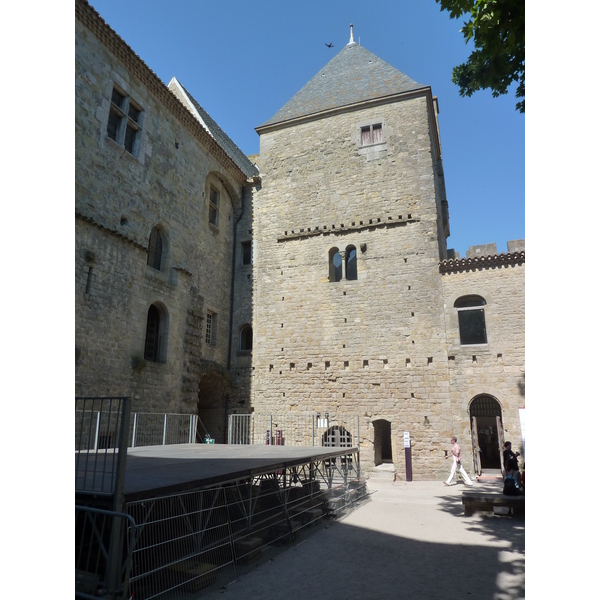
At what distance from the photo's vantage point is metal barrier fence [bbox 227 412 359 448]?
12930mm

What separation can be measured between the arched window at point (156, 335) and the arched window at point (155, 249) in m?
1.26

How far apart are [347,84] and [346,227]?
6290 mm

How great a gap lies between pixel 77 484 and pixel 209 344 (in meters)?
11.0

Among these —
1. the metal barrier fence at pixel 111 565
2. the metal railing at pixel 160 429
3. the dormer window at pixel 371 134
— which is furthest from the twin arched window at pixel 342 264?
the metal barrier fence at pixel 111 565

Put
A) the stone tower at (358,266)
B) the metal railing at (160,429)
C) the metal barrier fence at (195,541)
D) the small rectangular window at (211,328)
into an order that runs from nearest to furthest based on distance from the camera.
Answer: the metal barrier fence at (195,541)
the metal railing at (160,429)
the stone tower at (358,266)
the small rectangular window at (211,328)

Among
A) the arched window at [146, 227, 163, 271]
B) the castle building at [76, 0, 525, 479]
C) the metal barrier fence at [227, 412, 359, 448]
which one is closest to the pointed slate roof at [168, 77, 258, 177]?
the castle building at [76, 0, 525, 479]

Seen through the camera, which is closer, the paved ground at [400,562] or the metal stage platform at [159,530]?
the metal stage platform at [159,530]

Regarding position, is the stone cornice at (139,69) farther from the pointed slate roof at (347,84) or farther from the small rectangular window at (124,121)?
the pointed slate roof at (347,84)

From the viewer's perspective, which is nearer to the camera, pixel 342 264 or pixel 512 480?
pixel 512 480

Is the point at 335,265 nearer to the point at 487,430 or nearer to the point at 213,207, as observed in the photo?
the point at 213,207

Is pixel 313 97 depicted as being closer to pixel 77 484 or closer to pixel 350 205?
pixel 350 205

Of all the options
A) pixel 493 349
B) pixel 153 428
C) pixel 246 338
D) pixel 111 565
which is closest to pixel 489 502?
pixel 493 349

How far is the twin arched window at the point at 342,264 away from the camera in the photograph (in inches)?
568

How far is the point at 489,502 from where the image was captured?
7215 mm
